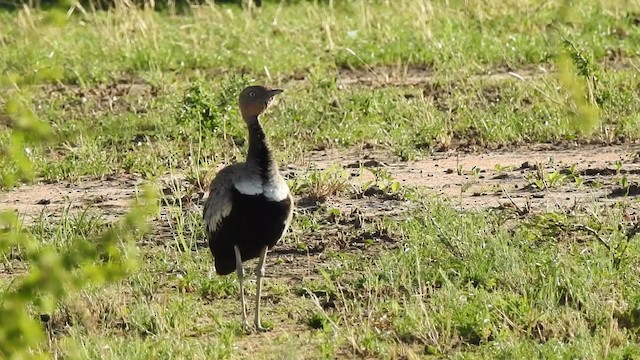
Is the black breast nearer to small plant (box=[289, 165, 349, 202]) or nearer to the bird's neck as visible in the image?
the bird's neck

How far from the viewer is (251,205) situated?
6.66 meters

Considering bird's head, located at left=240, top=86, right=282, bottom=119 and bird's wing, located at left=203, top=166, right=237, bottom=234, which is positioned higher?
bird's head, located at left=240, top=86, right=282, bottom=119

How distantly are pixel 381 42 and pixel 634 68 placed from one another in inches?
107

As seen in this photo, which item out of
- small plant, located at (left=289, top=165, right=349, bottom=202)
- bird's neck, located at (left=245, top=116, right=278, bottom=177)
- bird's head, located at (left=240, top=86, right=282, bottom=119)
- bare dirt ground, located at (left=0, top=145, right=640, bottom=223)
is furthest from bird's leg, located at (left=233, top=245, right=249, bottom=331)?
small plant, located at (left=289, top=165, right=349, bottom=202)

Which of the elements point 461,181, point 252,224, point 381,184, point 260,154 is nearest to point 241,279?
point 252,224

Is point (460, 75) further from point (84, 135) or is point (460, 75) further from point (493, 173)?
point (84, 135)

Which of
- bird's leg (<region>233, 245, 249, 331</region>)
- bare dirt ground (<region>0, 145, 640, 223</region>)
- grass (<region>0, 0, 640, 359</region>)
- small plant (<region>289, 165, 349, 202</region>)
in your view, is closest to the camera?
grass (<region>0, 0, 640, 359</region>)

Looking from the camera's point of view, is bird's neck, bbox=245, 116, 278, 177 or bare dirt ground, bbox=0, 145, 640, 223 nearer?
bird's neck, bbox=245, 116, 278, 177

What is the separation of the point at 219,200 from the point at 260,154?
333 mm

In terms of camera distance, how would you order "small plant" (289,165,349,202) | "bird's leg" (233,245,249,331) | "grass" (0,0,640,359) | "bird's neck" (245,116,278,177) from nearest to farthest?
"grass" (0,0,640,359)
"bird's neck" (245,116,278,177)
"bird's leg" (233,245,249,331)
"small plant" (289,165,349,202)

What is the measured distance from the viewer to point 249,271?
7.92m

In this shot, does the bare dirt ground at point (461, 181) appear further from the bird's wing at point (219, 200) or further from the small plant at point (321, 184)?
the bird's wing at point (219, 200)

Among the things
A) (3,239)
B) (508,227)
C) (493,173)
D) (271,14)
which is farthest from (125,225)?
(271,14)

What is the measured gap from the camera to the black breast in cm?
666
